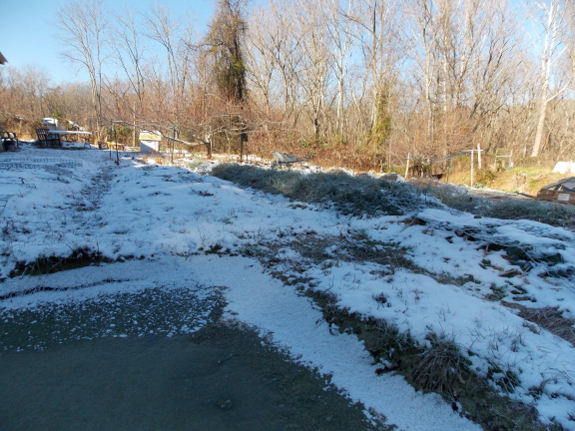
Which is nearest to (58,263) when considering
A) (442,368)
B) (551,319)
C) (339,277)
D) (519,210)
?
(339,277)

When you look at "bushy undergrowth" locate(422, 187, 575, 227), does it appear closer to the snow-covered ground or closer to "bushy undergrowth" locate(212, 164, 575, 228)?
"bushy undergrowth" locate(212, 164, 575, 228)

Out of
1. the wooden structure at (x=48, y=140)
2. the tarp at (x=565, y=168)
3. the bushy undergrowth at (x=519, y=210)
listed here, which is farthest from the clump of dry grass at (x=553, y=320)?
the wooden structure at (x=48, y=140)

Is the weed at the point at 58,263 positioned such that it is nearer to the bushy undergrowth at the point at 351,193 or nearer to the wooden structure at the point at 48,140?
the bushy undergrowth at the point at 351,193

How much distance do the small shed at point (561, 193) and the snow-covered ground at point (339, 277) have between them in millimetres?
8081

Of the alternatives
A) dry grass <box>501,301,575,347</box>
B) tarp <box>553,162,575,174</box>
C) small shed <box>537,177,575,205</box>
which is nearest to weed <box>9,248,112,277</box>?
dry grass <box>501,301,575,347</box>

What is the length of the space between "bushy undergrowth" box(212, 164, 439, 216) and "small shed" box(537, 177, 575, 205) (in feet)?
22.2

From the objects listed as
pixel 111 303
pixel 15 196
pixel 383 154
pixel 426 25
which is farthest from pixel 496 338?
pixel 426 25

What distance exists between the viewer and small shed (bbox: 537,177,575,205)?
1100 cm

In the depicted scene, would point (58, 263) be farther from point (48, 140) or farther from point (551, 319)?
point (48, 140)

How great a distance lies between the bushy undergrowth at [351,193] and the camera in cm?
664

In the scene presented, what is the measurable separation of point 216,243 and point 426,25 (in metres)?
21.8

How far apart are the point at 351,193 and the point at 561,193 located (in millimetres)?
8681

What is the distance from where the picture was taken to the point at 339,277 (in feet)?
11.5

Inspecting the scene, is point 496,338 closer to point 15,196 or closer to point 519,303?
point 519,303
